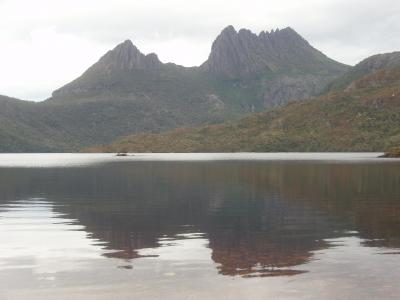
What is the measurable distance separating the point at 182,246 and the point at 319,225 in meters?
11.4

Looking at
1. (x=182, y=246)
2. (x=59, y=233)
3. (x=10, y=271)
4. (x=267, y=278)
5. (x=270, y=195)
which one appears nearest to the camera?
(x=267, y=278)

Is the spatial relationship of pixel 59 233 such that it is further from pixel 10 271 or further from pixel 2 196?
pixel 2 196

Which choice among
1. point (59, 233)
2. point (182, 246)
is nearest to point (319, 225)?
point (182, 246)

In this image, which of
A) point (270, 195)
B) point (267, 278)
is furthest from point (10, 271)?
point (270, 195)

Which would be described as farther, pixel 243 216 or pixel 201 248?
pixel 243 216

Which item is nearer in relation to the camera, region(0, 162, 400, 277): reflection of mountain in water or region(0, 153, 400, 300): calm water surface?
region(0, 153, 400, 300): calm water surface

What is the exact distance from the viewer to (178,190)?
65.3 meters

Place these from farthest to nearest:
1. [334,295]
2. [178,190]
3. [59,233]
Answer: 1. [178,190]
2. [59,233]
3. [334,295]

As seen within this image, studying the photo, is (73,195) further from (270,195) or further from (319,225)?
(319,225)

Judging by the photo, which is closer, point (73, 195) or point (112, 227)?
point (112, 227)

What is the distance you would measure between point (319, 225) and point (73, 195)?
32.9 metres

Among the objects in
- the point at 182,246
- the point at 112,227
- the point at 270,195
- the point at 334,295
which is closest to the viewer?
Answer: the point at 334,295

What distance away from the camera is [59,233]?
33000mm

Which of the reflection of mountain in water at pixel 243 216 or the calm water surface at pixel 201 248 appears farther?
the reflection of mountain in water at pixel 243 216
